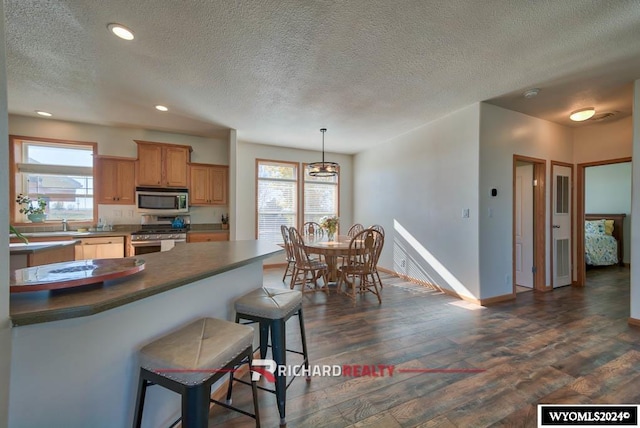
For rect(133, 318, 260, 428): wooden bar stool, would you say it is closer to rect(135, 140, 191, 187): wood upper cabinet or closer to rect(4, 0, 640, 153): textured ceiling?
rect(4, 0, 640, 153): textured ceiling

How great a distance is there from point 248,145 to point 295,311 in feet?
14.3

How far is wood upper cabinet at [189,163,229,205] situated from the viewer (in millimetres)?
4664

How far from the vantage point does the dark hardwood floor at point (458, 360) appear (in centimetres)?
157

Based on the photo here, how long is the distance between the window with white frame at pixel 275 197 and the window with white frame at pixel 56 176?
2.83 metres

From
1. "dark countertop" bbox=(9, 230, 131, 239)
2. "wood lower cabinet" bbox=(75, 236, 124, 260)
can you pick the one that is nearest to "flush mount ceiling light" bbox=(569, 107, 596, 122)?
"wood lower cabinet" bbox=(75, 236, 124, 260)

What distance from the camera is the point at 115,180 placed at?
4.20 metres

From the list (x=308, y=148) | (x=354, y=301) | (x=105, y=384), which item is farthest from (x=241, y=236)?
(x=105, y=384)

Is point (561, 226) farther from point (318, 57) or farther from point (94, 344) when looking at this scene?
point (94, 344)

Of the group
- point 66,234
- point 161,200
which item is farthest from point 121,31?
point 66,234

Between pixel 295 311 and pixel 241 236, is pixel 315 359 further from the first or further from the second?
pixel 241 236

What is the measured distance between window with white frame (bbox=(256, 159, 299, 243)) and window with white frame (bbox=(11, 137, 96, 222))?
9.28 feet

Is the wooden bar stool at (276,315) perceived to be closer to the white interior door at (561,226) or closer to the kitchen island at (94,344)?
the kitchen island at (94,344)

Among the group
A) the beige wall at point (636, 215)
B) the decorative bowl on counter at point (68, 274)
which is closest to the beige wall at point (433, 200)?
the beige wall at point (636, 215)

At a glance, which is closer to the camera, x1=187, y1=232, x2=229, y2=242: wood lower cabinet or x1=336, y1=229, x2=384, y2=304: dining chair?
x1=336, y1=229, x2=384, y2=304: dining chair
